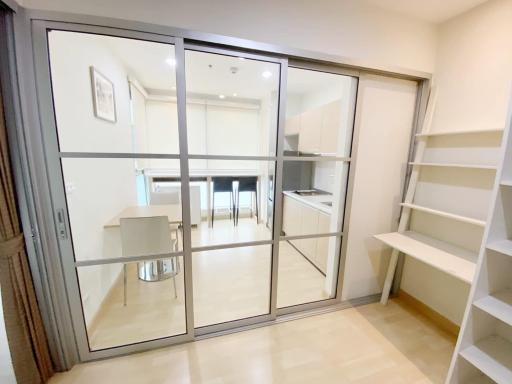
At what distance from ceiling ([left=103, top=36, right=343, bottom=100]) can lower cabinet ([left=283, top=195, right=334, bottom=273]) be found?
1434mm

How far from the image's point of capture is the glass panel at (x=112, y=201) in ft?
5.37

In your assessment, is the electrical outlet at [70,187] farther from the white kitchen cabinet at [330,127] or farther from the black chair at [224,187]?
the white kitchen cabinet at [330,127]

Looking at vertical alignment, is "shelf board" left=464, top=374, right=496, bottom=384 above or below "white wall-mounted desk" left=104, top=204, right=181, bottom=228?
below

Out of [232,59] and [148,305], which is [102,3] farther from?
[148,305]

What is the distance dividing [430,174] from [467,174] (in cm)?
28

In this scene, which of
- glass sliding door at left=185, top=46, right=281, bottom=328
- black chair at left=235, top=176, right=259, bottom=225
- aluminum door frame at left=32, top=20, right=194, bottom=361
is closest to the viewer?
aluminum door frame at left=32, top=20, right=194, bottom=361

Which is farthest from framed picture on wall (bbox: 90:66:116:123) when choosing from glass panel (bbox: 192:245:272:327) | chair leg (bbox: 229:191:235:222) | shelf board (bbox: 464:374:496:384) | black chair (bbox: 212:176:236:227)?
shelf board (bbox: 464:374:496:384)

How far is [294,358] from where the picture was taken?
165 centimetres

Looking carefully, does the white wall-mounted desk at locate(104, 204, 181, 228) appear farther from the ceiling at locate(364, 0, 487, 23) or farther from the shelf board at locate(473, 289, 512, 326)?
the ceiling at locate(364, 0, 487, 23)

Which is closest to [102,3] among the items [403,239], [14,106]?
[14,106]

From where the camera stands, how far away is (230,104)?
2443 mm

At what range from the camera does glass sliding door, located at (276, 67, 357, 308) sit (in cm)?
204

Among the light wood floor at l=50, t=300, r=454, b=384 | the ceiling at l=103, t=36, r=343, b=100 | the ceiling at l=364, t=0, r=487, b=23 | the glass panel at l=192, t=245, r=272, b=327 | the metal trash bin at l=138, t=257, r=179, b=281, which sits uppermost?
the ceiling at l=364, t=0, r=487, b=23

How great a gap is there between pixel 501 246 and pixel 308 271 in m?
1.89
